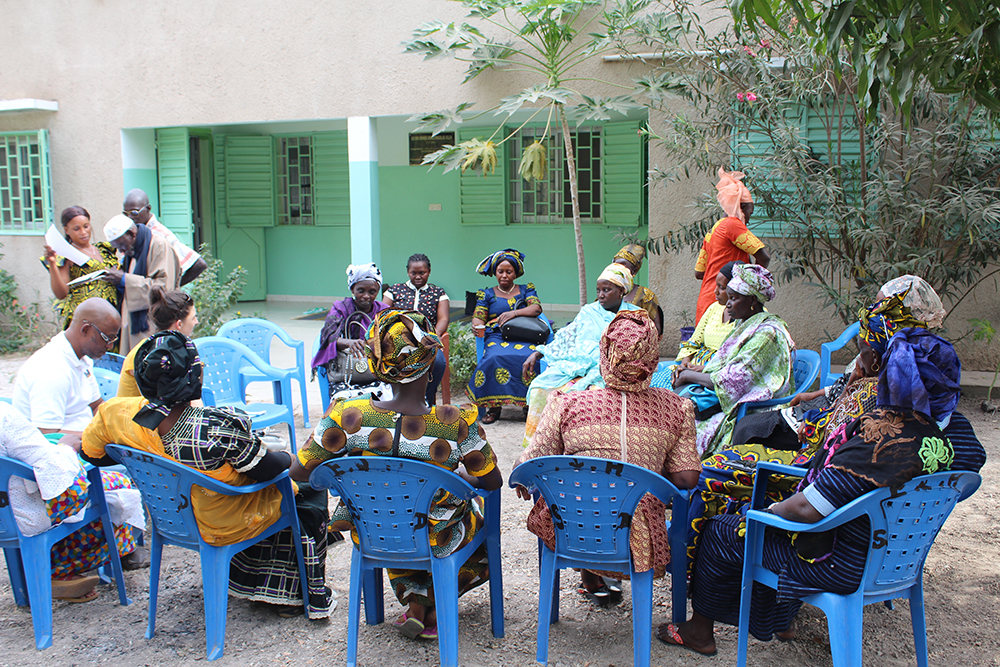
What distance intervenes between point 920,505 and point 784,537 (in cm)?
43

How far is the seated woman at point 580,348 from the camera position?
4836 mm

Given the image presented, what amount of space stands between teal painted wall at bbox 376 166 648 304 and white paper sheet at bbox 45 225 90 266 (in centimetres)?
633

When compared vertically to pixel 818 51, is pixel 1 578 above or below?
below

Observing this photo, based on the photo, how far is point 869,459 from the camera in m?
2.42

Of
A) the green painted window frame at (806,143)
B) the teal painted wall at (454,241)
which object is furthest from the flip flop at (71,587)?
the teal painted wall at (454,241)

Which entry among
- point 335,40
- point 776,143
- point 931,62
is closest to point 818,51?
point 931,62

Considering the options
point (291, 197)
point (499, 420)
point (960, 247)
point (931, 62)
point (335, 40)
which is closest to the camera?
point (931, 62)

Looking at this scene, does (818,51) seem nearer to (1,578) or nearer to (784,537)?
(784,537)

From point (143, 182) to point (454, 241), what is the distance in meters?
4.04

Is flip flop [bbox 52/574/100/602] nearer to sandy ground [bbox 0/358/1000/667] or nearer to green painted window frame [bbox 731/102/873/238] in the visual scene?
sandy ground [bbox 0/358/1000/667]

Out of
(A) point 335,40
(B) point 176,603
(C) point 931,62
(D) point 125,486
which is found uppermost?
(A) point 335,40

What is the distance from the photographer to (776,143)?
20.9ft

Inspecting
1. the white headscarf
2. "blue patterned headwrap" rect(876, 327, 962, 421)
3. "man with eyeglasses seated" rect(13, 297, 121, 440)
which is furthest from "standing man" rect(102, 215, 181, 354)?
"blue patterned headwrap" rect(876, 327, 962, 421)

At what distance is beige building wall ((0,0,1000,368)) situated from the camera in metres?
7.86
